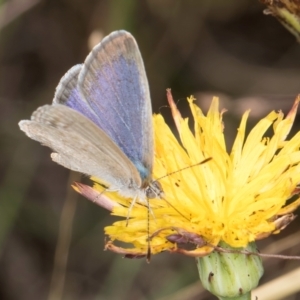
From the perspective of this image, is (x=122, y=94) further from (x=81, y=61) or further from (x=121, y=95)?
(x=81, y=61)

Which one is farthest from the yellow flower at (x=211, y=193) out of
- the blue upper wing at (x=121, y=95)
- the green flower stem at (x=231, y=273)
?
the blue upper wing at (x=121, y=95)

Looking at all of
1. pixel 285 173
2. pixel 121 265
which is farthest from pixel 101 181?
pixel 121 265

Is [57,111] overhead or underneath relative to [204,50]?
underneath

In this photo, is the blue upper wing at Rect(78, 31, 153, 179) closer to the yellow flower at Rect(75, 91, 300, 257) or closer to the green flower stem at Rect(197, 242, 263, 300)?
the yellow flower at Rect(75, 91, 300, 257)

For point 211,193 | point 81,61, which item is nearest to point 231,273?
point 211,193

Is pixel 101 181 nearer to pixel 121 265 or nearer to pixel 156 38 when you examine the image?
pixel 121 265

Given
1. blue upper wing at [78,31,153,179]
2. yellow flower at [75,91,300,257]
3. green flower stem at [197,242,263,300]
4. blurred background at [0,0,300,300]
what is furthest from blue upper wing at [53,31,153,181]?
blurred background at [0,0,300,300]

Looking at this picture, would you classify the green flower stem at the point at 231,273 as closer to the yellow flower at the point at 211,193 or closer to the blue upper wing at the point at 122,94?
the yellow flower at the point at 211,193
